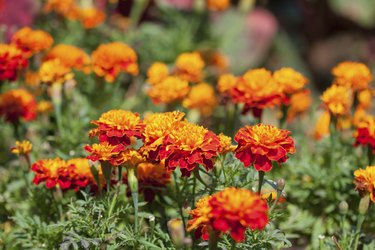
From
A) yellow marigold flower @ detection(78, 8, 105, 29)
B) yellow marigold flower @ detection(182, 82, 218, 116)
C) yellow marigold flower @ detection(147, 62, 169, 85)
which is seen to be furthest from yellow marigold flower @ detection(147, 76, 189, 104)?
yellow marigold flower @ detection(78, 8, 105, 29)

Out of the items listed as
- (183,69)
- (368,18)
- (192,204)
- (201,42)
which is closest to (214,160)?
(192,204)

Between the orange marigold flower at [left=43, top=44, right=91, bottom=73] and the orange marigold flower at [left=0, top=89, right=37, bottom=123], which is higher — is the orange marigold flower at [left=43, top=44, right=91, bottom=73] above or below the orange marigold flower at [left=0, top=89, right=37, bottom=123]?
above

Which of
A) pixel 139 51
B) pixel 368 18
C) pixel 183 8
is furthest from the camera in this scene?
pixel 368 18

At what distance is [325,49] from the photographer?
18.4 ft

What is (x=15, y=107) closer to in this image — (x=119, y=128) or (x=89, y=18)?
(x=119, y=128)

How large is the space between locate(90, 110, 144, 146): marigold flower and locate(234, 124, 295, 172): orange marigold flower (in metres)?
0.30

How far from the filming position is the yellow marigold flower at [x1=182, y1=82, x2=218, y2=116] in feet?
9.41

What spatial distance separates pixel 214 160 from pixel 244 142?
178 millimetres

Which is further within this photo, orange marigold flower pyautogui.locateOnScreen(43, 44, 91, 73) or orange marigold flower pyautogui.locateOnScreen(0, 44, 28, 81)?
orange marigold flower pyautogui.locateOnScreen(43, 44, 91, 73)

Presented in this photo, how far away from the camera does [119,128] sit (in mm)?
1817

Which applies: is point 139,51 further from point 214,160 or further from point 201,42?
point 214,160

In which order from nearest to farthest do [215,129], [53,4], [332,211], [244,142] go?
1. [244,142]
2. [332,211]
3. [215,129]
4. [53,4]

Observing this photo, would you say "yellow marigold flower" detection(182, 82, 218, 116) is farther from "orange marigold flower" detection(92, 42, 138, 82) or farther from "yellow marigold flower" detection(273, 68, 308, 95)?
"yellow marigold flower" detection(273, 68, 308, 95)

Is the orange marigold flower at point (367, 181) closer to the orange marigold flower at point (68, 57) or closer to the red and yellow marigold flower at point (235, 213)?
the red and yellow marigold flower at point (235, 213)
